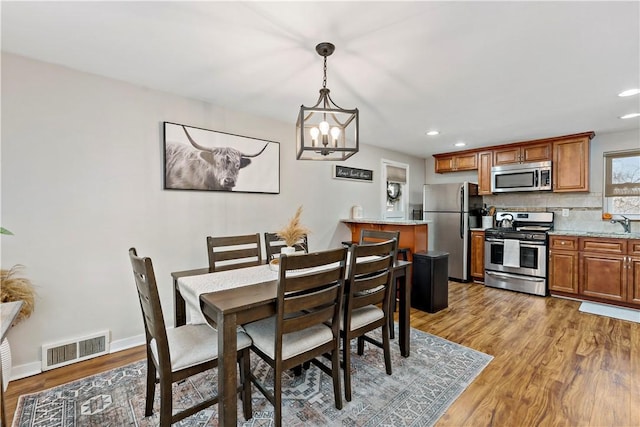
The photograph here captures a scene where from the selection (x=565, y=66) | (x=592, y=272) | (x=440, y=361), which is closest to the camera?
(x=565, y=66)

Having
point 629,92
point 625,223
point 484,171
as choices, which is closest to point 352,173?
point 484,171

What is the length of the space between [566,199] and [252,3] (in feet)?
16.7

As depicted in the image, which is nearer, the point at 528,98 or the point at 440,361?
the point at 440,361

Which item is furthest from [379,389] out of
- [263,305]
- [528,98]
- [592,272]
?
[592,272]

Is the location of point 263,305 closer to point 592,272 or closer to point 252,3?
point 252,3

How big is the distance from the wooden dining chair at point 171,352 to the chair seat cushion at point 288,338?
7 centimetres

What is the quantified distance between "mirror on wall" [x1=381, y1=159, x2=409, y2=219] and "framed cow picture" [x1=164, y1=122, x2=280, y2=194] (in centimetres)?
233

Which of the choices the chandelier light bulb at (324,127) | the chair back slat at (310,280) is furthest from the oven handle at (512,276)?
the chandelier light bulb at (324,127)

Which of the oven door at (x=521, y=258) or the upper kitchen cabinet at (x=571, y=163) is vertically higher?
the upper kitchen cabinet at (x=571, y=163)

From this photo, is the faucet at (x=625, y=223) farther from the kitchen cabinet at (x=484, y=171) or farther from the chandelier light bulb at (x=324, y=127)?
the chandelier light bulb at (x=324, y=127)

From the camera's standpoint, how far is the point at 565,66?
7.27ft

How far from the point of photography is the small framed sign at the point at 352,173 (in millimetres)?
4395

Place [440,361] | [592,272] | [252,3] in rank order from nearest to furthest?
[252,3] → [440,361] → [592,272]

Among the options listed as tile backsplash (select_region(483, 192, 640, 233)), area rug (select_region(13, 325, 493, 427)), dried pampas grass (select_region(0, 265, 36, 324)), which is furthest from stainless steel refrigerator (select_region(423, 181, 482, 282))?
dried pampas grass (select_region(0, 265, 36, 324))
